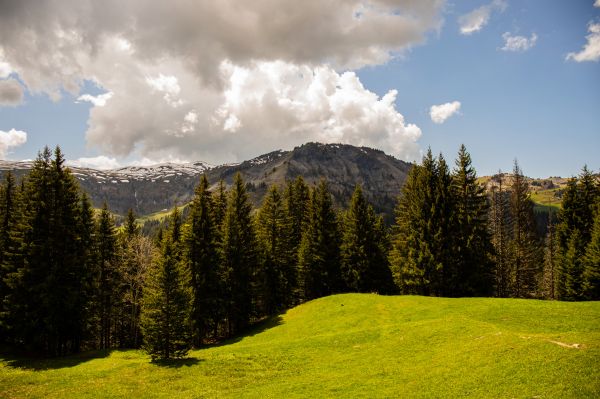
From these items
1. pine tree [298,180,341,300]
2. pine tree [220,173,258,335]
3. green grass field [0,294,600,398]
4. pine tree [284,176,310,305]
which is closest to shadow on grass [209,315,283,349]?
pine tree [220,173,258,335]

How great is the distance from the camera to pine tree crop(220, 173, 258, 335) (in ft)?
160

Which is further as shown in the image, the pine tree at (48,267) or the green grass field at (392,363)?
the pine tree at (48,267)

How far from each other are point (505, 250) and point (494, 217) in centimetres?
603

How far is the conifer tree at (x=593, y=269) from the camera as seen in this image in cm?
4597

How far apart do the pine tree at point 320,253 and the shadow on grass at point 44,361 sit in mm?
30195

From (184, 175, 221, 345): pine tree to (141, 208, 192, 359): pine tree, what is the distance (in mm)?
11303

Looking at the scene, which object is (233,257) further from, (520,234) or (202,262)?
(520,234)

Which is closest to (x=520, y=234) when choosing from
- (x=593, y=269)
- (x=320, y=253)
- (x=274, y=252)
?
(x=593, y=269)

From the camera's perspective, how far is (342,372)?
2492 centimetres

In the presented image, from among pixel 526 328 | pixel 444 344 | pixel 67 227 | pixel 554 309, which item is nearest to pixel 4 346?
pixel 67 227

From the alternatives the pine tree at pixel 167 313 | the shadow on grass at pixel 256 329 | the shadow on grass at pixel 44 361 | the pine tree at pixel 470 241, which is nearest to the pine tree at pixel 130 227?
the shadow on grass at pixel 44 361

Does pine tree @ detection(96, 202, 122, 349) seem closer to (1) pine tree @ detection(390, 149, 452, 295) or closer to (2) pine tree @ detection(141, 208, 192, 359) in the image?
(2) pine tree @ detection(141, 208, 192, 359)

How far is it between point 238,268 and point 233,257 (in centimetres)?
168

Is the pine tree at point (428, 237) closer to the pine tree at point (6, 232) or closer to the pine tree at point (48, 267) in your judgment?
the pine tree at point (48, 267)
